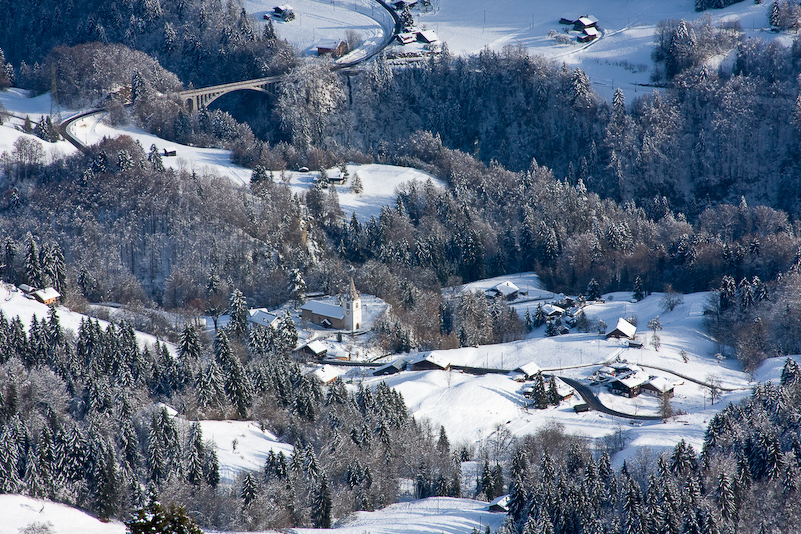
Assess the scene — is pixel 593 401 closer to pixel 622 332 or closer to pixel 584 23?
pixel 622 332

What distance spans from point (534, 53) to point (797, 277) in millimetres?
79843

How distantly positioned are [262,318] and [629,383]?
146 feet

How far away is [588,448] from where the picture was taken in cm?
9256

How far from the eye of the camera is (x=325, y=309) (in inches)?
4953

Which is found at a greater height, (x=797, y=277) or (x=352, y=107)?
(x=352, y=107)

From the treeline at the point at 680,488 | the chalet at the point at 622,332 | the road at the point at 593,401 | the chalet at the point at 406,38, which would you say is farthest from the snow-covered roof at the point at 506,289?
the chalet at the point at 406,38

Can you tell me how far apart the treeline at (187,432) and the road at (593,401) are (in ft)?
59.6

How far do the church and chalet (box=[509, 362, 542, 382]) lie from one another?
22210 mm

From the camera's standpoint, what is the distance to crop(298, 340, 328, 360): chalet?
116812mm

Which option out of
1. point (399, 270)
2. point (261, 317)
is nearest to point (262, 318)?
point (261, 317)

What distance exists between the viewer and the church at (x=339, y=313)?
124 meters

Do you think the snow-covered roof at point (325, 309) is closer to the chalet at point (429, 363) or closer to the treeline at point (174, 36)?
the chalet at point (429, 363)

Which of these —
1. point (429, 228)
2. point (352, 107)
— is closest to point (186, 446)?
point (429, 228)

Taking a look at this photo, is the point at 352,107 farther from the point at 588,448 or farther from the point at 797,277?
the point at 588,448
